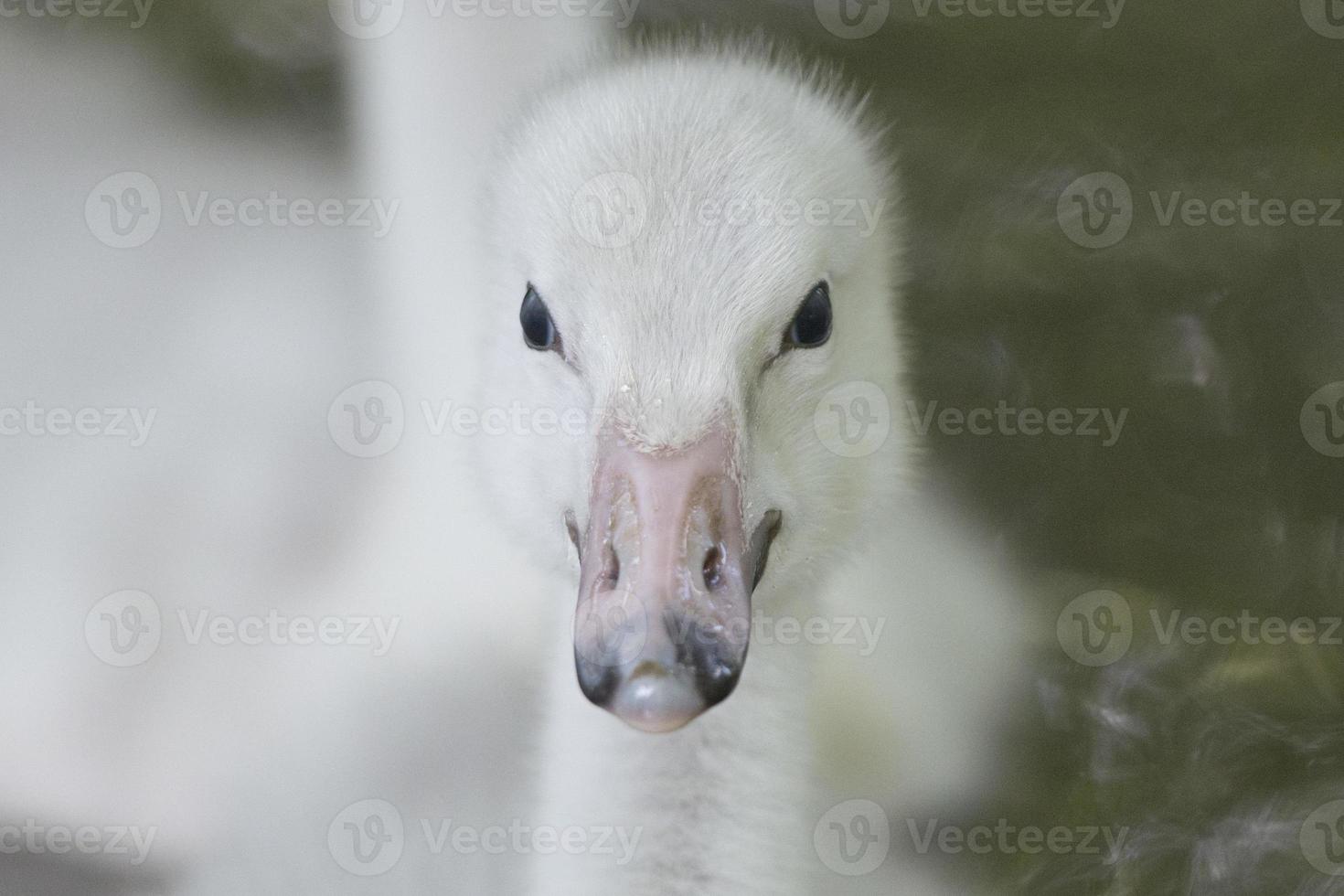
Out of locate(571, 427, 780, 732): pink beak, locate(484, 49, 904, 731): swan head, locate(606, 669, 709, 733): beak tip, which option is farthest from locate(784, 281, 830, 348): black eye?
locate(606, 669, 709, 733): beak tip

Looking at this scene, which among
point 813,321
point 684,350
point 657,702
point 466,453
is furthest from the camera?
point 466,453

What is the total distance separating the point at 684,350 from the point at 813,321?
15 cm

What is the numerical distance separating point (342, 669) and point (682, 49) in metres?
0.71

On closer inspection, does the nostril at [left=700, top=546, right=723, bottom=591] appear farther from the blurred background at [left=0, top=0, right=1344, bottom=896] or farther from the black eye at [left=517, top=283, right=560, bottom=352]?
the blurred background at [left=0, top=0, right=1344, bottom=896]

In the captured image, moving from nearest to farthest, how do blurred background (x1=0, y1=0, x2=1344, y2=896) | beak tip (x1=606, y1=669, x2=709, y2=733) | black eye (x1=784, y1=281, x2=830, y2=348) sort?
beak tip (x1=606, y1=669, x2=709, y2=733), black eye (x1=784, y1=281, x2=830, y2=348), blurred background (x1=0, y1=0, x2=1344, y2=896)

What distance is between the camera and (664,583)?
0.64m

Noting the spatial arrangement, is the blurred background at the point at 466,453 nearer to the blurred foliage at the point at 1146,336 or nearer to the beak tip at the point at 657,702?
the blurred foliage at the point at 1146,336

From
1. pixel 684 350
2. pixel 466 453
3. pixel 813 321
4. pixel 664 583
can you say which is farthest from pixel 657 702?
pixel 466 453

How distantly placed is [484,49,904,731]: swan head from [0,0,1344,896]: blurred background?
24 cm

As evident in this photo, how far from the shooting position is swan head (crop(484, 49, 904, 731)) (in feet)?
2.14

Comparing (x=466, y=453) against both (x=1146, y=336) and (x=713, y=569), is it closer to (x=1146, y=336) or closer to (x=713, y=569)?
(x=713, y=569)

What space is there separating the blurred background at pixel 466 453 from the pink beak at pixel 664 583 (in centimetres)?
48

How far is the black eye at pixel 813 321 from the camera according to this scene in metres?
0.83

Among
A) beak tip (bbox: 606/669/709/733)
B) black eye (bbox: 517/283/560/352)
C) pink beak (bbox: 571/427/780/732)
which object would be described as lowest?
beak tip (bbox: 606/669/709/733)
